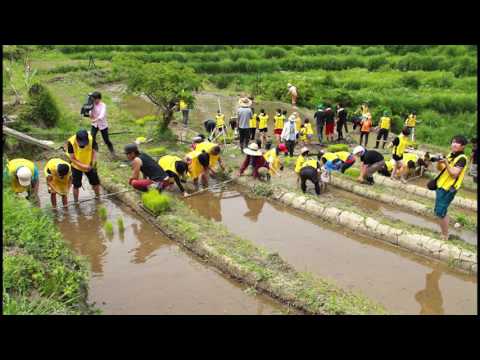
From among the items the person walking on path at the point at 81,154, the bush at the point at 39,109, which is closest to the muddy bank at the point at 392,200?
the person walking on path at the point at 81,154

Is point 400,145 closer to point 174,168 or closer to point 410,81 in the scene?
point 174,168

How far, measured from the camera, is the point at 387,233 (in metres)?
8.02

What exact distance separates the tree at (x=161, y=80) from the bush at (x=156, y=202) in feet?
16.5

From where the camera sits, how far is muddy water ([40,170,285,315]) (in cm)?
602

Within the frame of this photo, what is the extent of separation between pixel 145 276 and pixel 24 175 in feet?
8.84

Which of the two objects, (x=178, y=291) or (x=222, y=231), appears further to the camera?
(x=222, y=231)

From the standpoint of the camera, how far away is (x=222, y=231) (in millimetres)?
7789

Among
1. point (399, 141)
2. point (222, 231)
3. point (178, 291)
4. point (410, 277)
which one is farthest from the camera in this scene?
point (399, 141)

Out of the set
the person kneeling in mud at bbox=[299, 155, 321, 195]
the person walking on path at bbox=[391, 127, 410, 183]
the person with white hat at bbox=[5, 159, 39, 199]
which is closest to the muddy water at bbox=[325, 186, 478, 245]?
the person kneeling in mud at bbox=[299, 155, 321, 195]

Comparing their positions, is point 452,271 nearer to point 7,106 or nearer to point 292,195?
point 292,195

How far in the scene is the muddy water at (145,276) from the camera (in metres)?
6.02

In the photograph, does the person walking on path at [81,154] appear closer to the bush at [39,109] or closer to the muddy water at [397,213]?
the muddy water at [397,213]

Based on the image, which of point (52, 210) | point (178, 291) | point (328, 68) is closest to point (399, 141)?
point (178, 291)

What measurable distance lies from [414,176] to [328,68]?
1855 centimetres
